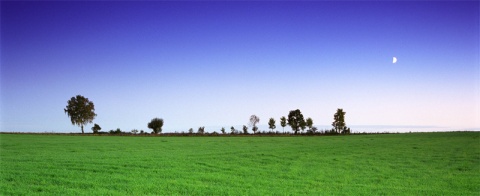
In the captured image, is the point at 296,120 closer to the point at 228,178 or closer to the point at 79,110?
the point at 79,110

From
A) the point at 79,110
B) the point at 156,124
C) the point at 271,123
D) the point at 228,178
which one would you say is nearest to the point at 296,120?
the point at 271,123

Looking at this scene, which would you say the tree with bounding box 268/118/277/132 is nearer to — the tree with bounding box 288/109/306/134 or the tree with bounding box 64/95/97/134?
the tree with bounding box 288/109/306/134

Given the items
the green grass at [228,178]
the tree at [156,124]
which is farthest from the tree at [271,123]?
the green grass at [228,178]

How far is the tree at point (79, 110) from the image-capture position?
101812 mm

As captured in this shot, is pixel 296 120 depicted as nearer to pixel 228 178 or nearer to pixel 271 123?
pixel 271 123

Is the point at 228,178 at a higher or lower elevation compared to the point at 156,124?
lower

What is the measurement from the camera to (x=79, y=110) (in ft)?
336

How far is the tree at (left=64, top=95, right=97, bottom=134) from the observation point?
102 metres

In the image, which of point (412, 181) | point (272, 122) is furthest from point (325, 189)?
point (272, 122)

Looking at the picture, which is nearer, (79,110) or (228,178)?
(228,178)

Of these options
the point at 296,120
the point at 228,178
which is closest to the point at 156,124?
the point at 296,120

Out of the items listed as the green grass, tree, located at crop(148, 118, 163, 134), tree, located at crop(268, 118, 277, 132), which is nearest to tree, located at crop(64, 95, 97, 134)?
tree, located at crop(148, 118, 163, 134)

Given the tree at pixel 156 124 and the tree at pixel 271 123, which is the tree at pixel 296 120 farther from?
the tree at pixel 156 124

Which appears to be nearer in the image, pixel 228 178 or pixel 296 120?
pixel 228 178
